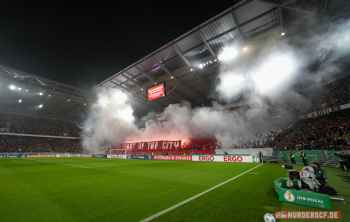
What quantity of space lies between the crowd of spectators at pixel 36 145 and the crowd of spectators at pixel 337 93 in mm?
54964

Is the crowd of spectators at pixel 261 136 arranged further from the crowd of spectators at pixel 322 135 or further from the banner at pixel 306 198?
the banner at pixel 306 198

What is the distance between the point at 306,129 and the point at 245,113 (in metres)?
8.73

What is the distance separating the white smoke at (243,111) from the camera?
1709 cm

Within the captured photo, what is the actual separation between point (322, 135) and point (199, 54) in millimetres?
19002

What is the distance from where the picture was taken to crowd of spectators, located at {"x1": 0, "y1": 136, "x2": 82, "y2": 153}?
3347 centimetres

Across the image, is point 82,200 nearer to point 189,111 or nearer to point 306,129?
point 306,129

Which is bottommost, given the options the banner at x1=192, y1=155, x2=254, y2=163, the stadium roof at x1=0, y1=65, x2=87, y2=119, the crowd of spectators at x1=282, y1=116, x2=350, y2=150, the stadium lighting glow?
the banner at x1=192, y1=155, x2=254, y2=163

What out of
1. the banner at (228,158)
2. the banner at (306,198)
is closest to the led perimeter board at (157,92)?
the banner at (228,158)

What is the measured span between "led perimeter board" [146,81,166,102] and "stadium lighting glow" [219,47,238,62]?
29.2ft

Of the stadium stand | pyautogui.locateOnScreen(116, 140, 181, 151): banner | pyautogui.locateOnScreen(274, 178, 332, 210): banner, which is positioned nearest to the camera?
pyautogui.locateOnScreen(274, 178, 332, 210): banner

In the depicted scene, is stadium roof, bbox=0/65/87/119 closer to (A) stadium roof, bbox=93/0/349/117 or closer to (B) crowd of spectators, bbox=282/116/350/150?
(A) stadium roof, bbox=93/0/349/117

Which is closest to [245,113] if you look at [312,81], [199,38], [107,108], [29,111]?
[312,81]

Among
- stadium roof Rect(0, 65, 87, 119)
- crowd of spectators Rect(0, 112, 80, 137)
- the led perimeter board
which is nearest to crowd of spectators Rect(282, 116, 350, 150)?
the led perimeter board

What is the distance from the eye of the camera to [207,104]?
33.6 metres
